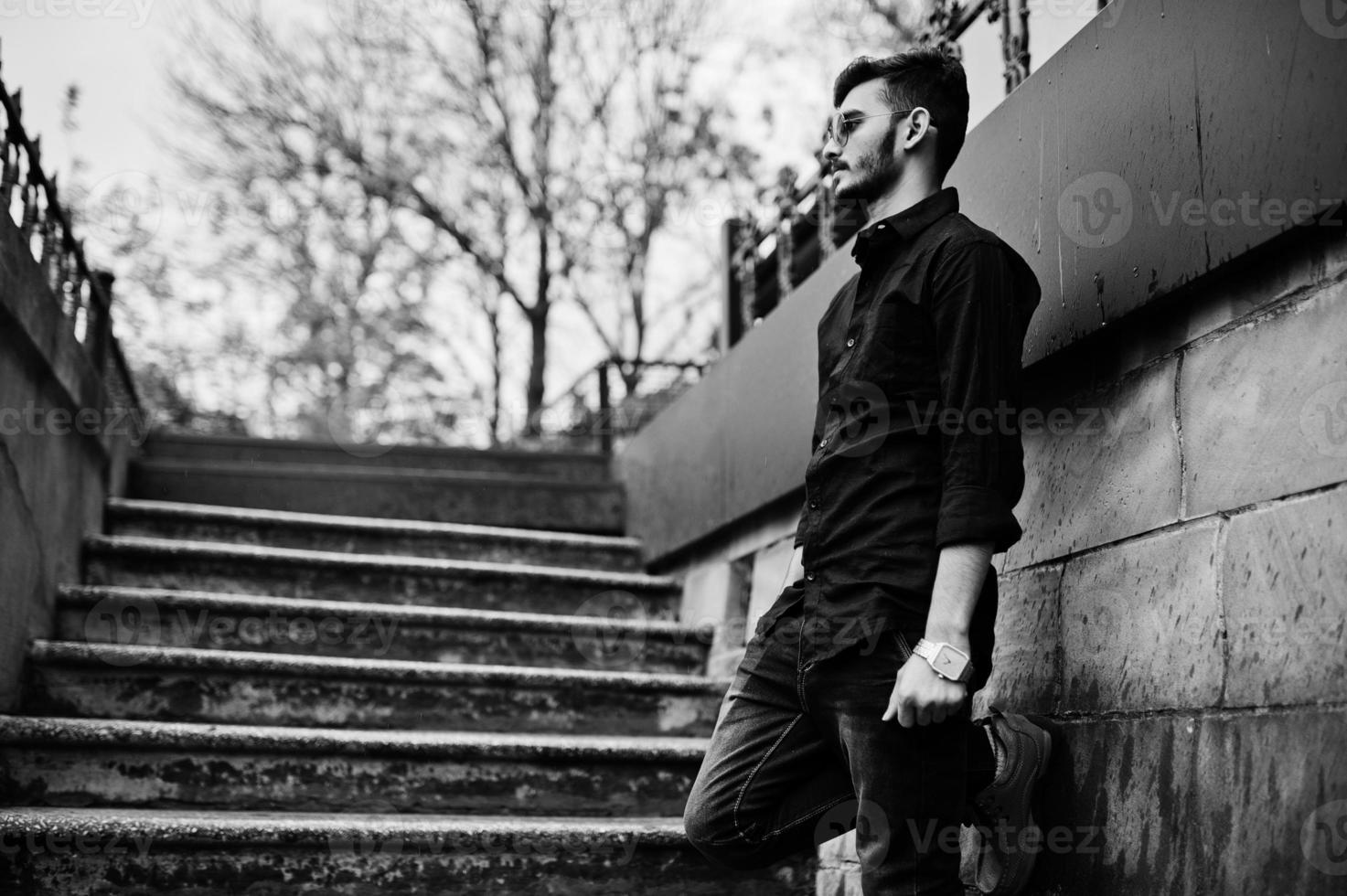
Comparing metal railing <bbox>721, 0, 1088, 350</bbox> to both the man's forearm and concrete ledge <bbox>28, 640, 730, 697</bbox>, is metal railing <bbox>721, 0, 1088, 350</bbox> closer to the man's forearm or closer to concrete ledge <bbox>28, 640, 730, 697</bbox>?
the man's forearm

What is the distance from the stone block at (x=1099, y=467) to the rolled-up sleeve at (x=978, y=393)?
40cm

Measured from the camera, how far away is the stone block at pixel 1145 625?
1855 mm

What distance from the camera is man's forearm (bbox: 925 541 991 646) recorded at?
5.42 feet

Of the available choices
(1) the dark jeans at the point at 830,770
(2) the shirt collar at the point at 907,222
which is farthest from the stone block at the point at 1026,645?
(2) the shirt collar at the point at 907,222

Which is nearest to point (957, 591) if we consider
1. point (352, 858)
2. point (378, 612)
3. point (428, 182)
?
point (352, 858)

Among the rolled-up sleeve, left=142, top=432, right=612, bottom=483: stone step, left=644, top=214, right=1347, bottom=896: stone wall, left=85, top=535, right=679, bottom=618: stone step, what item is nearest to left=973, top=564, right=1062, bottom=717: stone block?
left=644, top=214, right=1347, bottom=896: stone wall

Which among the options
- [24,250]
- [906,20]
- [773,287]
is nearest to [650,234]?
[906,20]

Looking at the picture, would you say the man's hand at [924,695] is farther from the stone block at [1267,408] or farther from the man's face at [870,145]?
the man's face at [870,145]

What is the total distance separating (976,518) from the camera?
65.5 inches

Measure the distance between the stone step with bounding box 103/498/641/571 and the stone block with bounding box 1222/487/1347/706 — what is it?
3.80 meters

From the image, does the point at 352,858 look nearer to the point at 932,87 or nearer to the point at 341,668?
the point at 341,668

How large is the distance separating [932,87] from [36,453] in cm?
292

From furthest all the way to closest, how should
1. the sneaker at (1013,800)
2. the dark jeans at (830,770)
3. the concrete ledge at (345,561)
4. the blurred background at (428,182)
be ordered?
the blurred background at (428,182), the concrete ledge at (345,561), the sneaker at (1013,800), the dark jeans at (830,770)

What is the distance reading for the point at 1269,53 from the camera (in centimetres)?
174
